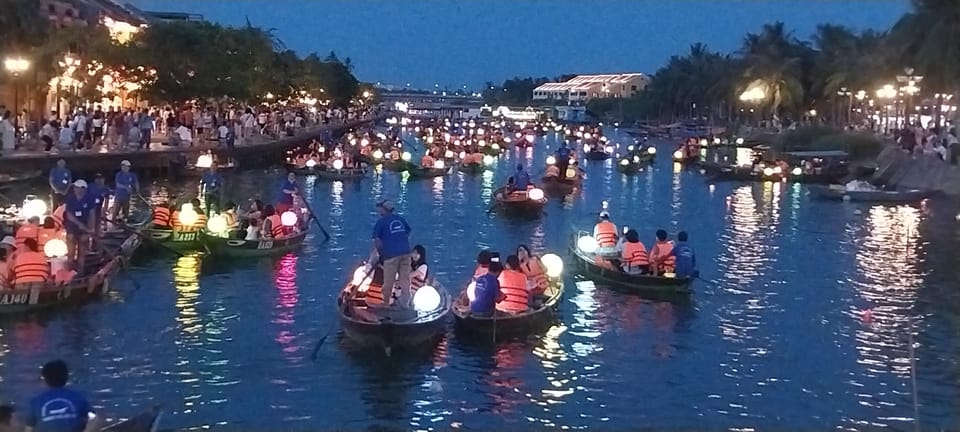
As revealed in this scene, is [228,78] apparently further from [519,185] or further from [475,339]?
[475,339]

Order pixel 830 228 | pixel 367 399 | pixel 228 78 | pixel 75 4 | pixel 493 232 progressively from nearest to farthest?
1. pixel 367 399
2. pixel 493 232
3. pixel 830 228
4. pixel 228 78
5. pixel 75 4

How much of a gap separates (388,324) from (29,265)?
7.23m

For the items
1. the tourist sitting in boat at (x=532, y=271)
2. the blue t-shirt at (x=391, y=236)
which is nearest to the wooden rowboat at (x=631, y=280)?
the tourist sitting in boat at (x=532, y=271)

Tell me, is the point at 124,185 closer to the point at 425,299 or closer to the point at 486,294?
the point at 425,299

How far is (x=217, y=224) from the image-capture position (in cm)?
3170

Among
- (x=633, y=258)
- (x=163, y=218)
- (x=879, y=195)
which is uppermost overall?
(x=163, y=218)


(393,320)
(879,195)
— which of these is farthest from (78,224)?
(879,195)

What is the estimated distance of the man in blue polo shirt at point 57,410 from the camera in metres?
12.2

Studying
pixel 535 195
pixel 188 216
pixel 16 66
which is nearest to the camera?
pixel 188 216

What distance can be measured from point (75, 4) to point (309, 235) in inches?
2102

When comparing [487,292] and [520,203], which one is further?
[520,203]

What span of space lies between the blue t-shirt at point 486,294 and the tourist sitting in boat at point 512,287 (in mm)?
357

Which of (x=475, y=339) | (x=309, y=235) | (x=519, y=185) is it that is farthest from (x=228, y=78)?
(x=475, y=339)

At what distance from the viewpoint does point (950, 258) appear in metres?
36.4
